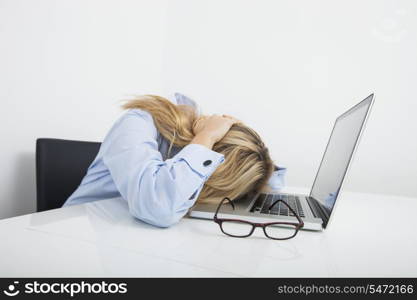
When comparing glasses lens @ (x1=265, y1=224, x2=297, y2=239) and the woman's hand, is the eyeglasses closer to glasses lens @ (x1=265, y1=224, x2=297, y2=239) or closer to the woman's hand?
glasses lens @ (x1=265, y1=224, x2=297, y2=239)

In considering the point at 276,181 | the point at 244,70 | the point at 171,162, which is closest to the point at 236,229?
the point at 171,162

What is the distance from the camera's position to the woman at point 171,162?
2.32 feet

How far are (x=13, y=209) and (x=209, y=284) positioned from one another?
118 centimetres

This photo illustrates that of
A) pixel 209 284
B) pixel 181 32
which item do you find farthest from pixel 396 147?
pixel 209 284

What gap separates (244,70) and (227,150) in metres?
1.49

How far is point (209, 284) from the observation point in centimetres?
43

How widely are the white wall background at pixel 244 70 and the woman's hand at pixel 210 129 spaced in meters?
0.80

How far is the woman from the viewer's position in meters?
0.71

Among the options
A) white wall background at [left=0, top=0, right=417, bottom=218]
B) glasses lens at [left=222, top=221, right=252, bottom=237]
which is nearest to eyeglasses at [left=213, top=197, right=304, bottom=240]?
glasses lens at [left=222, top=221, right=252, bottom=237]

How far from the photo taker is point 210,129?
33.9 inches

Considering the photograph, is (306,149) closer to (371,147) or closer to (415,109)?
Result: (371,147)

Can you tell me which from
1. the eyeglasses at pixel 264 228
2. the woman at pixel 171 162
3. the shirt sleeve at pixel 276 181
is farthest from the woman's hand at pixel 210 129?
the shirt sleeve at pixel 276 181

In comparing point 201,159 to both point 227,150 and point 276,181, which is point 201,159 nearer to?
point 227,150

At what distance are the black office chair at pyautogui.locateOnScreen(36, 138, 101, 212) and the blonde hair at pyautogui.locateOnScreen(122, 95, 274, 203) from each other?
395 millimetres
